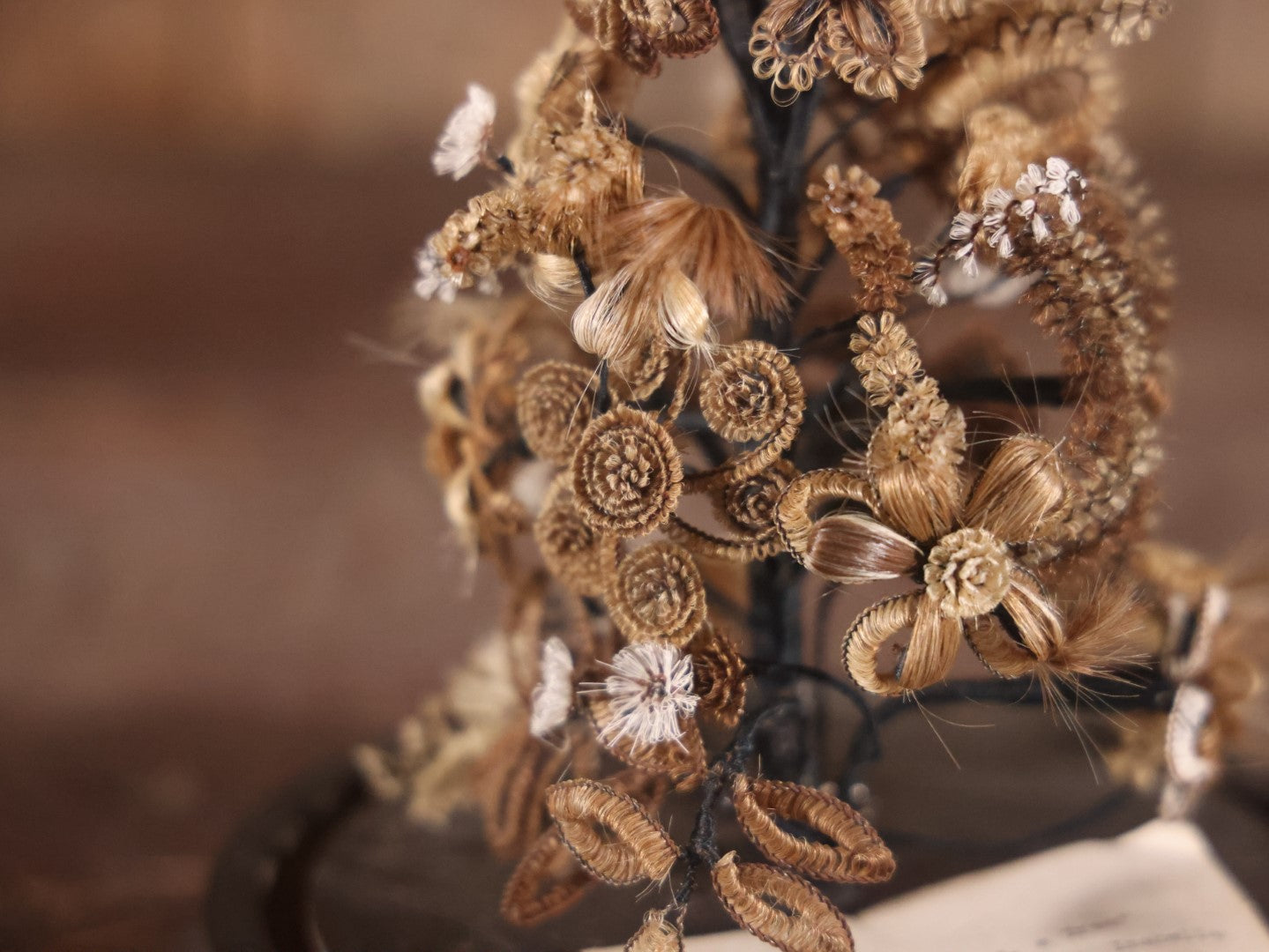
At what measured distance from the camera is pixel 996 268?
0.40m

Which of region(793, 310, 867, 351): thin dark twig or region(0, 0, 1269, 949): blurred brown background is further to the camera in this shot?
region(0, 0, 1269, 949): blurred brown background

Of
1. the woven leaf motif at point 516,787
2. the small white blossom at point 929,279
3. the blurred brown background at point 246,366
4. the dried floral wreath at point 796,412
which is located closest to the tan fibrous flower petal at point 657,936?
the dried floral wreath at point 796,412

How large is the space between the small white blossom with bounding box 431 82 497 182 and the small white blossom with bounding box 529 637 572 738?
0.58ft

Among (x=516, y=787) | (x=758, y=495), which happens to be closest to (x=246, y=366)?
(x=516, y=787)

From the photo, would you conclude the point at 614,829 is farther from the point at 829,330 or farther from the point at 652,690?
the point at 829,330

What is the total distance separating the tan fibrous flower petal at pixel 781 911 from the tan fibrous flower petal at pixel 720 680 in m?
0.05

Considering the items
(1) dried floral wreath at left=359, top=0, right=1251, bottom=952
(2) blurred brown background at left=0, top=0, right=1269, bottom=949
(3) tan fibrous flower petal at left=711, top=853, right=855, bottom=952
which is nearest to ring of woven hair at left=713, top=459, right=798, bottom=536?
(1) dried floral wreath at left=359, top=0, right=1251, bottom=952

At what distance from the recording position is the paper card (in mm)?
419

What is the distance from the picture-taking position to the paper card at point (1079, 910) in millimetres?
419

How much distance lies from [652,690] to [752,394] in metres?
0.10

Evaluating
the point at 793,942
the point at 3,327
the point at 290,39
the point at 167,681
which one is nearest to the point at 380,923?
the point at 793,942

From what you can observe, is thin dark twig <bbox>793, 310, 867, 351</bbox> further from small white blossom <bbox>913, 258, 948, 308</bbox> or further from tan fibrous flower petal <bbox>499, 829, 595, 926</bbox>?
tan fibrous flower petal <bbox>499, 829, 595, 926</bbox>

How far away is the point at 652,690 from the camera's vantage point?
1.18 ft

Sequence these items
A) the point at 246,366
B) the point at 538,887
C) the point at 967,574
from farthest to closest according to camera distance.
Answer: the point at 246,366, the point at 538,887, the point at 967,574
